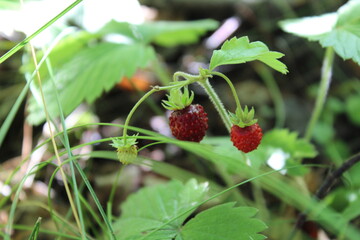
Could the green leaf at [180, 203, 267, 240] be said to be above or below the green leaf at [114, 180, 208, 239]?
above

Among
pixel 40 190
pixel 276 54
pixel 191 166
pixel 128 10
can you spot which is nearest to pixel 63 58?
pixel 128 10

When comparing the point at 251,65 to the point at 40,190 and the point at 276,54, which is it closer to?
the point at 40,190

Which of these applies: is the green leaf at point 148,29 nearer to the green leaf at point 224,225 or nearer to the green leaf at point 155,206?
the green leaf at point 155,206

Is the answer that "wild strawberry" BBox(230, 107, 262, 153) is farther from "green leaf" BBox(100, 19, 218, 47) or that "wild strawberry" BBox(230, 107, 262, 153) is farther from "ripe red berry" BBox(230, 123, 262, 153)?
"green leaf" BBox(100, 19, 218, 47)

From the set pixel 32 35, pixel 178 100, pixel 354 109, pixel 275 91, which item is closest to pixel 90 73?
pixel 32 35

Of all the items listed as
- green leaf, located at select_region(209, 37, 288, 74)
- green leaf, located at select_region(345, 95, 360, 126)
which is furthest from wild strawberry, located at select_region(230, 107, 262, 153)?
green leaf, located at select_region(345, 95, 360, 126)

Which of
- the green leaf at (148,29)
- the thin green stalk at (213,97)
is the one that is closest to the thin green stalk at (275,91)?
the green leaf at (148,29)

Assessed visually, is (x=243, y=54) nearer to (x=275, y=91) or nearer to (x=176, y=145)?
(x=176, y=145)
